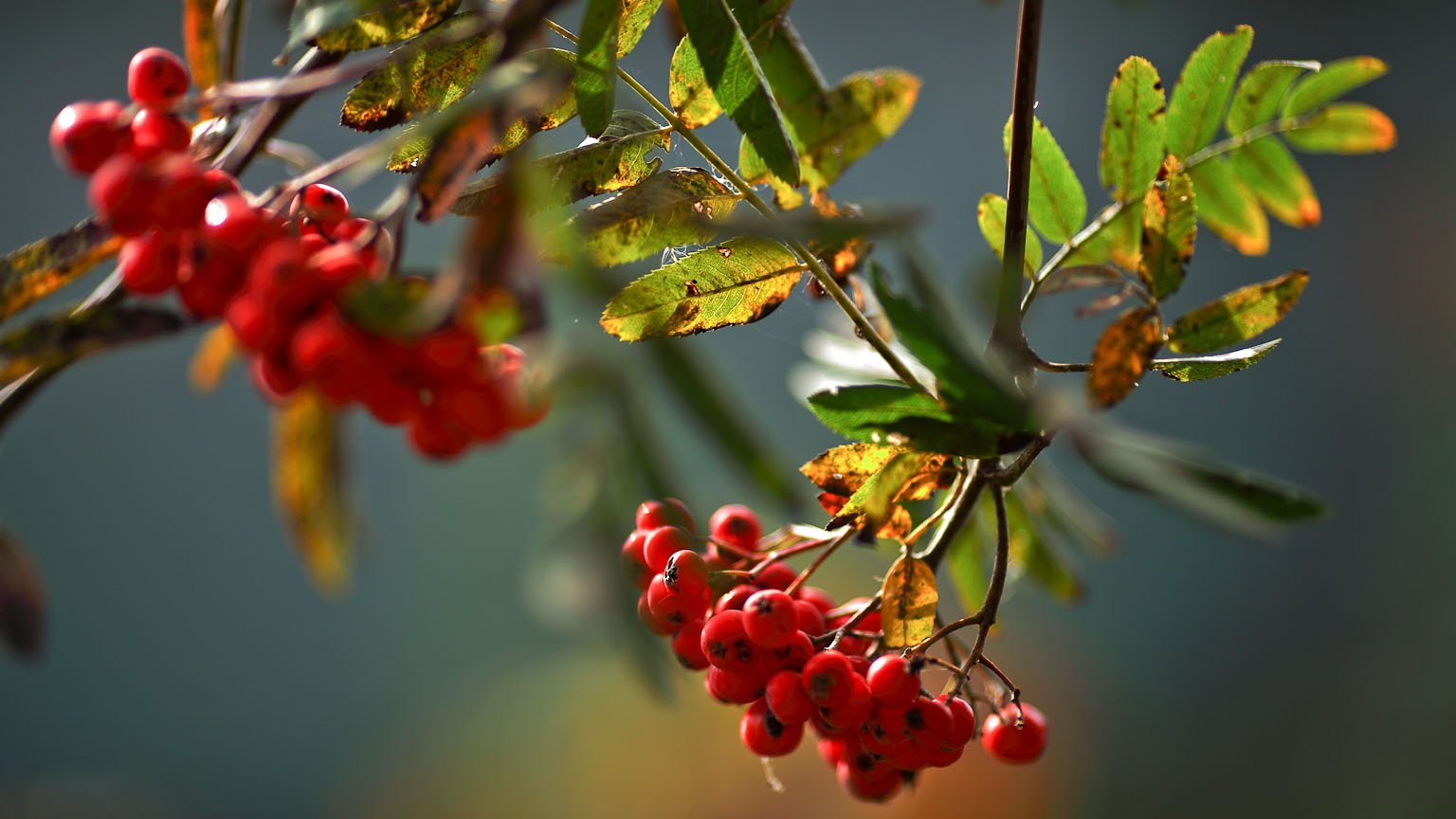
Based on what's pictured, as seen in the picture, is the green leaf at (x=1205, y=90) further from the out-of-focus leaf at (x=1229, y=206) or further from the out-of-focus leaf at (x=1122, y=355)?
the out-of-focus leaf at (x=1122, y=355)

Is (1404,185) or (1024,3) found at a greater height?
(1024,3)

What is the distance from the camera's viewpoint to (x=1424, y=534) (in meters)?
3.60

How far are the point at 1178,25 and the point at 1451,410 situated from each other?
1.74m

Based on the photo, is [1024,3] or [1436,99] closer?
[1024,3]

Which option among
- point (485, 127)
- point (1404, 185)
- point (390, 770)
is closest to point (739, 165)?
point (485, 127)

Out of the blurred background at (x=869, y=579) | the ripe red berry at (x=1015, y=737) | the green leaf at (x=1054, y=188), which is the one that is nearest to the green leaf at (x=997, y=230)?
the green leaf at (x=1054, y=188)

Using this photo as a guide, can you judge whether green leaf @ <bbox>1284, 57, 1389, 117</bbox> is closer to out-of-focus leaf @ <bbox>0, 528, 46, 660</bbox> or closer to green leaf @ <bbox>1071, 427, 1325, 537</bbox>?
green leaf @ <bbox>1071, 427, 1325, 537</bbox>

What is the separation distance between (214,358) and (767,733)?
31cm

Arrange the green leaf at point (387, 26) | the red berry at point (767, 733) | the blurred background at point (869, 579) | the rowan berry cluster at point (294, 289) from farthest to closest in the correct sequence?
the blurred background at point (869, 579) → the red berry at point (767, 733) → the green leaf at point (387, 26) → the rowan berry cluster at point (294, 289)

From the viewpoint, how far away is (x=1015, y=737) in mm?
524

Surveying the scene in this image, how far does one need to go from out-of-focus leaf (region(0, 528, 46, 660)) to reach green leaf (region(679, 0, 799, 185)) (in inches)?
11.6

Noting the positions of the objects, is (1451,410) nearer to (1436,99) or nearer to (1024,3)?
(1436,99)

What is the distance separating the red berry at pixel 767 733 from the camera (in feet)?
1.64

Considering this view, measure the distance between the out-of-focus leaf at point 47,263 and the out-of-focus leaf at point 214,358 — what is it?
0.06 metres
